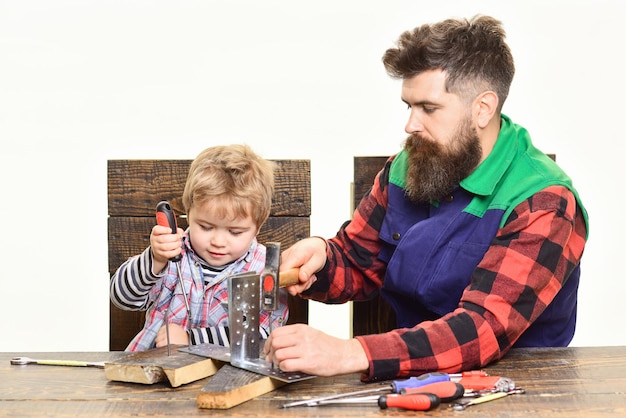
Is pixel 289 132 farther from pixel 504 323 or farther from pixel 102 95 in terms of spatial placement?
pixel 504 323

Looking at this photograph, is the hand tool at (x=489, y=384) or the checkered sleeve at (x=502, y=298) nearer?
the hand tool at (x=489, y=384)

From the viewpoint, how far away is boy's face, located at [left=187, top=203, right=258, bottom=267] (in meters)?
2.38

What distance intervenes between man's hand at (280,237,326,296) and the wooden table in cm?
51

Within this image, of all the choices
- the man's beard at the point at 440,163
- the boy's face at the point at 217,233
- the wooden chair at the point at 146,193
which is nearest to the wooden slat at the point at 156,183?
the wooden chair at the point at 146,193

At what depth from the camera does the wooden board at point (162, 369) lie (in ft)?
5.85

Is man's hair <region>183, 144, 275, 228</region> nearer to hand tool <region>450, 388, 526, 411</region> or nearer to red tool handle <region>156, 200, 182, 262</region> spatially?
red tool handle <region>156, 200, 182, 262</region>

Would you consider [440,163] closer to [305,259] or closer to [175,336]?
[305,259]

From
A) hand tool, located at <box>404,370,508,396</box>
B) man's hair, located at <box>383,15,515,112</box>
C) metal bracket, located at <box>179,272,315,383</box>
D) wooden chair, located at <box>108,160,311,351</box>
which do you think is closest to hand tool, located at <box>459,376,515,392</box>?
hand tool, located at <box>404,370,508,396</box>

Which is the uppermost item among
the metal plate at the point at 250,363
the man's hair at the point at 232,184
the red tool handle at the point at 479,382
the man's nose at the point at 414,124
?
the man's nose at the point at 414,124

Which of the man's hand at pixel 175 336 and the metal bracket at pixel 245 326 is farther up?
the metal bracket at pixel 245 326

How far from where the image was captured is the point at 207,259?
8.00 feet

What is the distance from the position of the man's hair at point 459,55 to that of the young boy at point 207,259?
45cm

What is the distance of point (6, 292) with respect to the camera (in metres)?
4.08

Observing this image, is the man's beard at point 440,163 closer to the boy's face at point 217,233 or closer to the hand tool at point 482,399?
the boy's face at point 217,233
